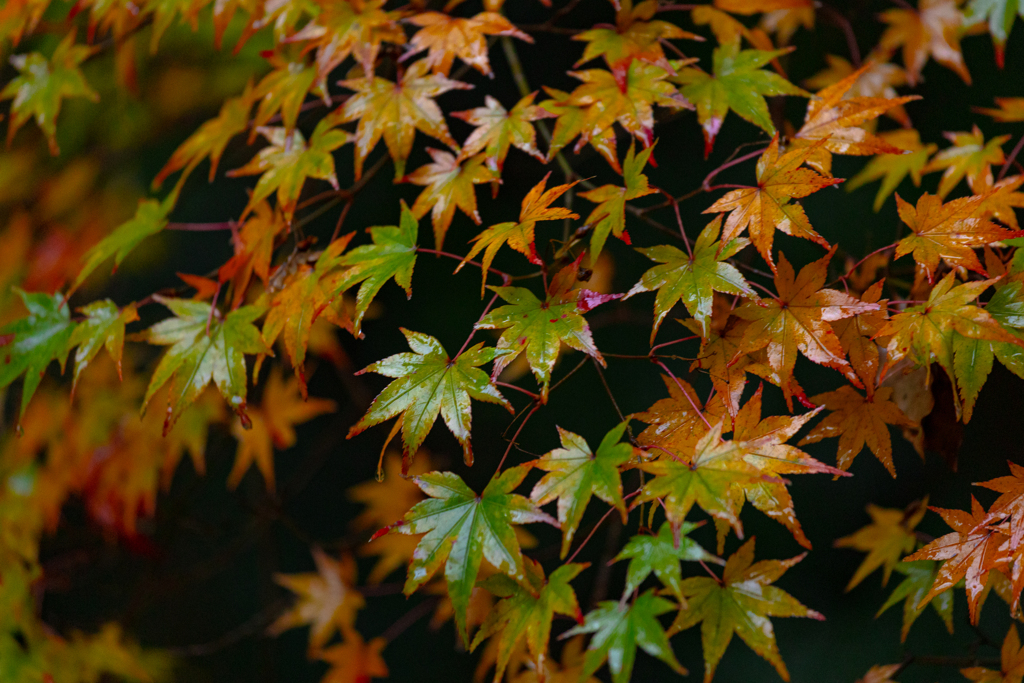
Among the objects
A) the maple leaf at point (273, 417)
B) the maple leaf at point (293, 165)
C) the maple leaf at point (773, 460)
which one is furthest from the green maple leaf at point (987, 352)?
the maple leaf at point (273, 417)

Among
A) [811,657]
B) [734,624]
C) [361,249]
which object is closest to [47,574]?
[361,249]

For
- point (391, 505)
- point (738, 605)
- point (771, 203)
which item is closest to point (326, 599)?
point (391, 505)

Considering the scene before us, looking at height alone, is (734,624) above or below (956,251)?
below

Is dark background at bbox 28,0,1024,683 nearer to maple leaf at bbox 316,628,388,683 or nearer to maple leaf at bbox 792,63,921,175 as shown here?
maple leaf at bbox 316,628,388,683

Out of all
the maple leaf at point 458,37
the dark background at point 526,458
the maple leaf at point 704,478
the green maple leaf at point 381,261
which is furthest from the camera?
the dark background at point 526,458

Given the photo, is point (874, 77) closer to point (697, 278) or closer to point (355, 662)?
point (697, 278)

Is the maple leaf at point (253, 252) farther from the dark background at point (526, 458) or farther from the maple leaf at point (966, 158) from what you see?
the maple leaf at point (966, 158)

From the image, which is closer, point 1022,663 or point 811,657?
point 1022,663

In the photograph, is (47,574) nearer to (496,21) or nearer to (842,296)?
(496,21)
